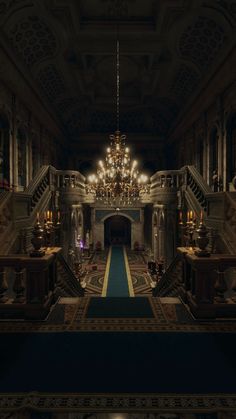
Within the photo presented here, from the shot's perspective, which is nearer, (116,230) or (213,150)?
(213,150)

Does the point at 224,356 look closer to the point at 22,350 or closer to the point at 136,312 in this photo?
the point at 136,312

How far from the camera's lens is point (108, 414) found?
2227 mm

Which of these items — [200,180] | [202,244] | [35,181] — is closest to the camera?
[202,244]

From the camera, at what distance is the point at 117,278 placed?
14.2 metres

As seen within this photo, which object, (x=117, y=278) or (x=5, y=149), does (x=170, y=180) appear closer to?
(x=117, y=278)

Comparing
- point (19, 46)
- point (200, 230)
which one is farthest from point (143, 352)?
point (19, 46)

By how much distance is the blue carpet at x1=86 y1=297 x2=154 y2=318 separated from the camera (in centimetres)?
408

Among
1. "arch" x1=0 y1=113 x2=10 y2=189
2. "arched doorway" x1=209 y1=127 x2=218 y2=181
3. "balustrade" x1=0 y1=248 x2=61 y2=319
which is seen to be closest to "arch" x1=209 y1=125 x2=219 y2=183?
"arched doorway" x1=209 y1=127 x2=218 y2=181

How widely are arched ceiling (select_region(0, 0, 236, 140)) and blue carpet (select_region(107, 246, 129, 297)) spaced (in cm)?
979

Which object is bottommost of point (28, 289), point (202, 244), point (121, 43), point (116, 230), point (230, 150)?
point (116, 230)

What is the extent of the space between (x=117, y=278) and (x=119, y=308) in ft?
32.8

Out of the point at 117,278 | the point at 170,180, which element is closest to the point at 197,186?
the point at 170,180

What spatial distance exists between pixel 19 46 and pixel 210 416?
12.0m

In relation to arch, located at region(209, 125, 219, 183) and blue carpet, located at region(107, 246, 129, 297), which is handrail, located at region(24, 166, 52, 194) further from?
arch, located at region(209, 125, 219, 183)
